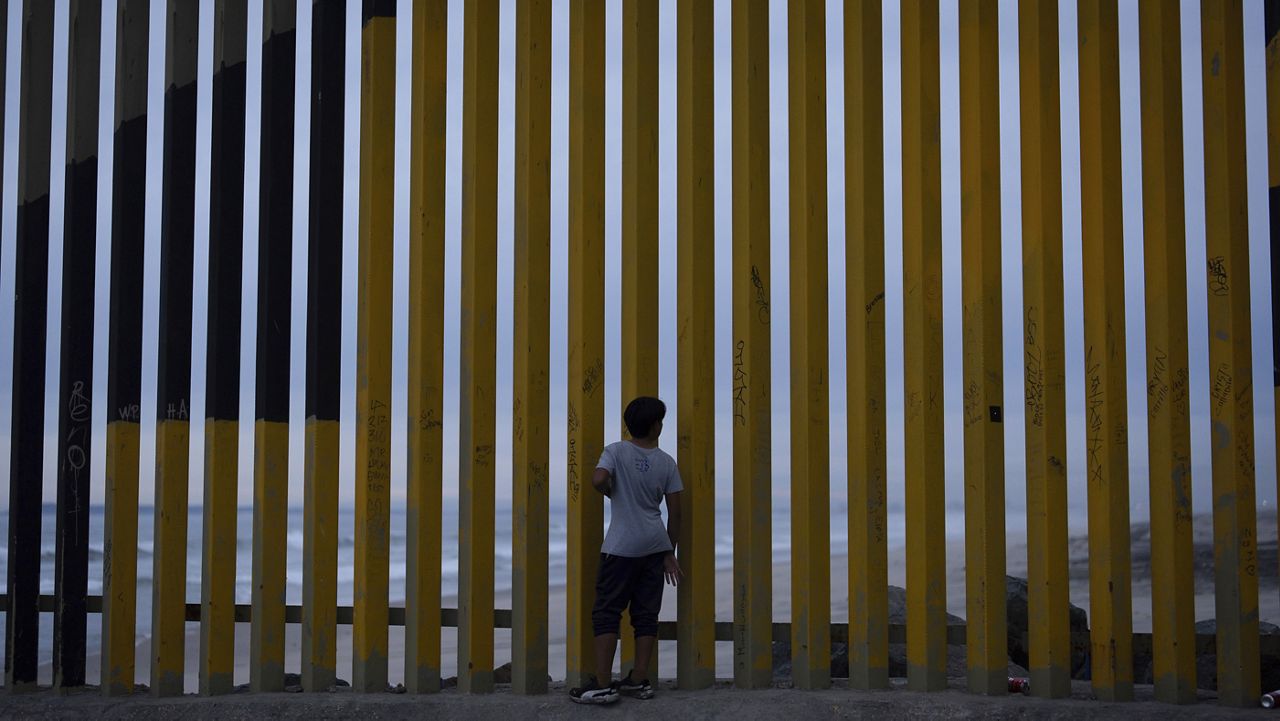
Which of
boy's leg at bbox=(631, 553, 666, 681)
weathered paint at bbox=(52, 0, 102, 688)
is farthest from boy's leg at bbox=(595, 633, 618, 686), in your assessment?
weathered paint at bbox=(52, 0, 102, 688)

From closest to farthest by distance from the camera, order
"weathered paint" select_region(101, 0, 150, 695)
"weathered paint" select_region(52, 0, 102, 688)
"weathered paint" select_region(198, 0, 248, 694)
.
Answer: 1. "weathered paint" select_region(198, 0, 248, 694)
2. "weathered paint" select_region(101, 0, 150, 695)
3. "weathered paint" select_region(52, 0, 102, 688)

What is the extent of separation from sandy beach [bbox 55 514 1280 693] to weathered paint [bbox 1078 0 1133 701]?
5.90m

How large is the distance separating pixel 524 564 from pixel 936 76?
118 inches

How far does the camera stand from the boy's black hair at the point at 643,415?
5430 millimetres

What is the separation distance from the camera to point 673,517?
18.1ft

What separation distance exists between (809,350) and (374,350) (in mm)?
2088

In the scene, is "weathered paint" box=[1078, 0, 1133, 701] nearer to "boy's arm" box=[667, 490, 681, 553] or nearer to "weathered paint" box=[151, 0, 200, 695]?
"boy's arm" box=[667, 490, 681, 553]

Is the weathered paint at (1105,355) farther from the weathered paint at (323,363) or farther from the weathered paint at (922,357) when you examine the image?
the weathered paint at (323,363)

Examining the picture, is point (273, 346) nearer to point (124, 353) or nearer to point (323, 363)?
point (323, 363)

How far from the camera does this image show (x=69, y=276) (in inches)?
246

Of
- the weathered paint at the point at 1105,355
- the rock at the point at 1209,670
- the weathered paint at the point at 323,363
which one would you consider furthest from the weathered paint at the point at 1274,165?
the weathered paint at the point at 323,363

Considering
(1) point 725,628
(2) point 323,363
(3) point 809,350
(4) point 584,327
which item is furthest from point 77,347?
(3) point 809,350

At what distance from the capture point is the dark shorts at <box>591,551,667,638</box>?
540 centimetres

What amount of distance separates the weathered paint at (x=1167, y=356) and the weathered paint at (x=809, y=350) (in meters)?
1.46
